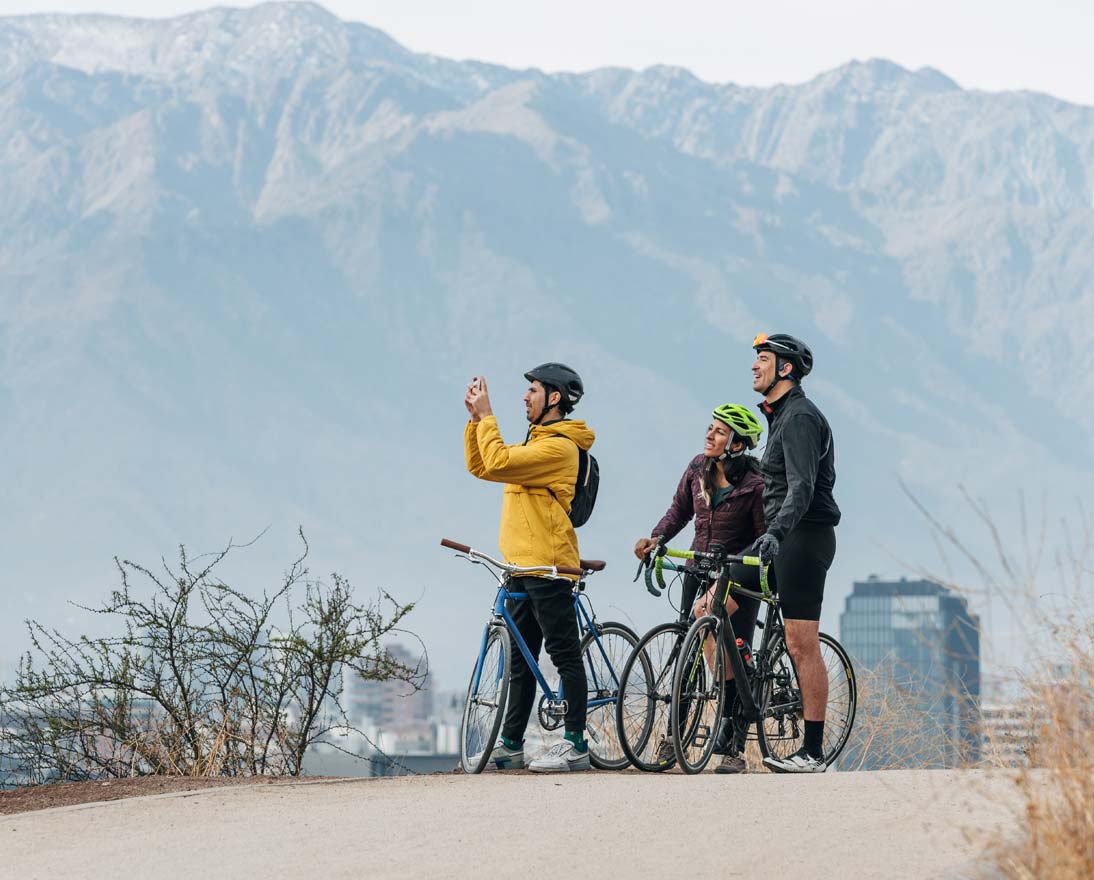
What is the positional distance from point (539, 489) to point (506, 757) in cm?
121

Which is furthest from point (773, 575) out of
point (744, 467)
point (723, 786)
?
point (723, 786)

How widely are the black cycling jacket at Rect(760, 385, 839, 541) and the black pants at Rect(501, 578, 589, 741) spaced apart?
988 mm

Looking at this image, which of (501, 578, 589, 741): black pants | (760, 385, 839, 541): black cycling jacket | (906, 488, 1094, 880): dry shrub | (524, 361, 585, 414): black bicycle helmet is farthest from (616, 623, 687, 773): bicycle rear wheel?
(906, 488, 1094, 880): dry shrub

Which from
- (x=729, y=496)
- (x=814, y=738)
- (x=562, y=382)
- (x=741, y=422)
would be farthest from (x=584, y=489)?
(x=814, y=738)

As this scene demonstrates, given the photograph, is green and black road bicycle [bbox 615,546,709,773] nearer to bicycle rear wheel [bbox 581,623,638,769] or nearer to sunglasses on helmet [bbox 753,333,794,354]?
bicycle rear wheel [bbox 581,623,638,769]

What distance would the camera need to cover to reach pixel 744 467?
8.86m

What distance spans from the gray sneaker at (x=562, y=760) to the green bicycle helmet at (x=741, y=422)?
64.3 inches

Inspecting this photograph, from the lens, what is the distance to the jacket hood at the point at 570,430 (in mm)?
8438

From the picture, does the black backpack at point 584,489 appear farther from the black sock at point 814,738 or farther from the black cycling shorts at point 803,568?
the black sock at point 814,738

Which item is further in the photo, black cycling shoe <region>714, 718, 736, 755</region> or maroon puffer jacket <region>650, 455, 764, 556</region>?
maroon puffer jacket <region>650, 455, 764, 556</region>

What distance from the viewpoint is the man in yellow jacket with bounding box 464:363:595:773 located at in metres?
8.30

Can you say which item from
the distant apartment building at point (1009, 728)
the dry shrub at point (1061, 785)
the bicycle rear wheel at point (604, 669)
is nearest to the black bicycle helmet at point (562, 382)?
the bicycle rear wheel at point (604, 669)

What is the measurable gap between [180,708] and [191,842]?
287cm

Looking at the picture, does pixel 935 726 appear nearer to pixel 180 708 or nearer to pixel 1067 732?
pixel 180 708
